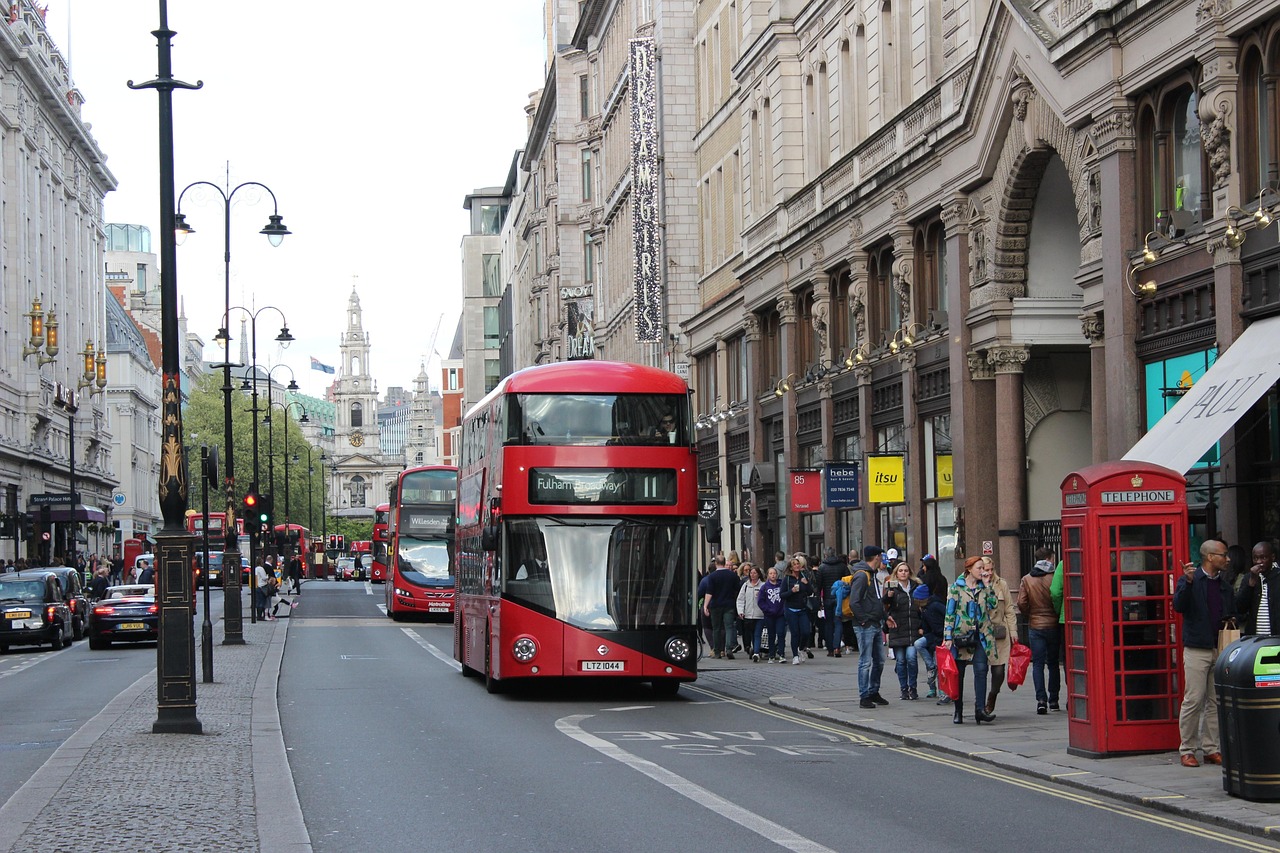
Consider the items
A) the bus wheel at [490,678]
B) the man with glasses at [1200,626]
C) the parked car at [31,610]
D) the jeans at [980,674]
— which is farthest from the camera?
the parked car at [31,610]

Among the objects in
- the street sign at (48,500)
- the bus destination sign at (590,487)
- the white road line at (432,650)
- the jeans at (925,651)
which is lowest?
the white road line at (432,650)

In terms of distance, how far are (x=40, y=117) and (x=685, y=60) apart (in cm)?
5092

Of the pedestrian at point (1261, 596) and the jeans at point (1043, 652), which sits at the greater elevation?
the pedestrian at point (1261, 596)

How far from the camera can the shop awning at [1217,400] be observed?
18.2 m

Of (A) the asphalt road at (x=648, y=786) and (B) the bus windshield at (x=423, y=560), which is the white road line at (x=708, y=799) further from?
(B) the bus windshield at (x=423, y=560)

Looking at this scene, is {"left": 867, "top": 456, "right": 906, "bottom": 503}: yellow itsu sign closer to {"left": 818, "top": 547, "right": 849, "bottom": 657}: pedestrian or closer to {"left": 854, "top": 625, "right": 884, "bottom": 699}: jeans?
{"left": 818, "top": 547, "right": 849, "bottom": 657}: pedestrian

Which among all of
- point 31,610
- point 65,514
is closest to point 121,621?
point 31,610

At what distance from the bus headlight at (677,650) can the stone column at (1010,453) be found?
24.8 feet

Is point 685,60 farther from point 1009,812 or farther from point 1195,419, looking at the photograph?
point 1009,812

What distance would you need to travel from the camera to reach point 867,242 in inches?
1339

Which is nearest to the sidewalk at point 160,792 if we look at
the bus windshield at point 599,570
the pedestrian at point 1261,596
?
the bus windshield at point 599,570

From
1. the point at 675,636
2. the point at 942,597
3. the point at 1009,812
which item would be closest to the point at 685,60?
the point at 942,597

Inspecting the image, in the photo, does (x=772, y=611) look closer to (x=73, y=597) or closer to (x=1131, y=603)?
(x=1131, y=603)

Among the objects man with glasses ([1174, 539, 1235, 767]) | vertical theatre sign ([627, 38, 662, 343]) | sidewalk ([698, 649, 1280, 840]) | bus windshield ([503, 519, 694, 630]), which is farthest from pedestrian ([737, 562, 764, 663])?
vertical theatre sign ([627, 38, 662, 343])
